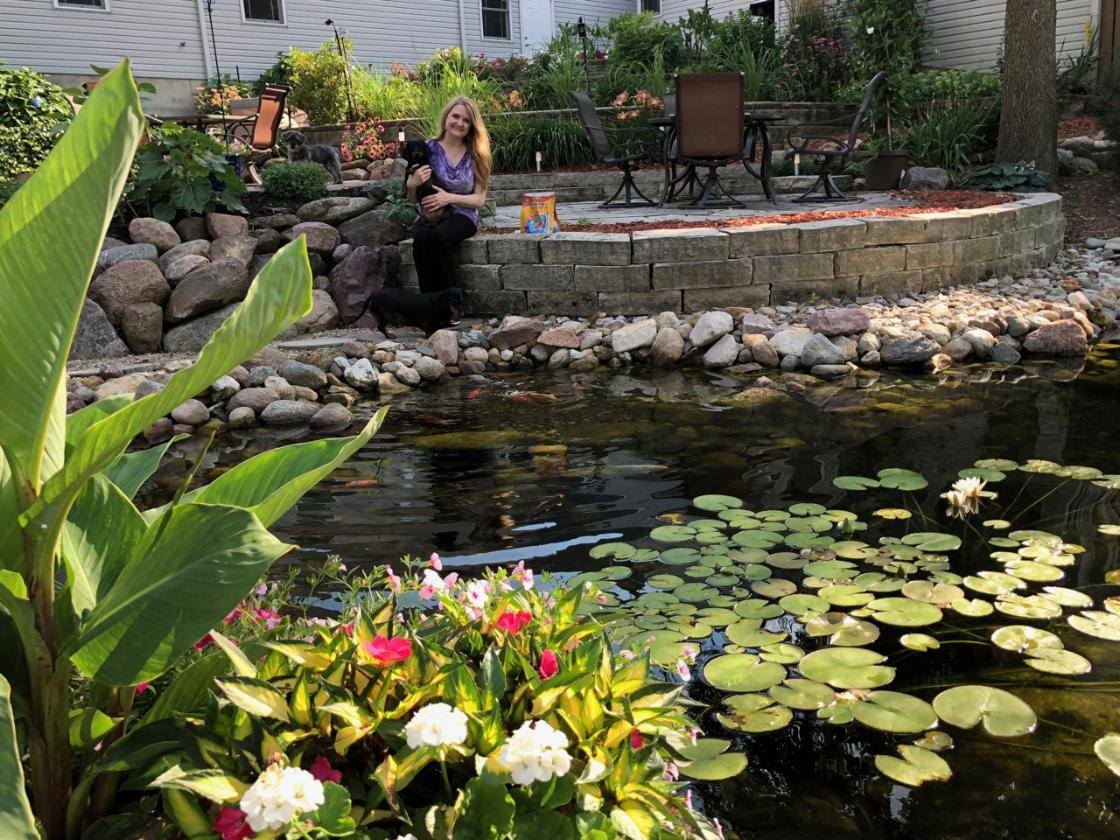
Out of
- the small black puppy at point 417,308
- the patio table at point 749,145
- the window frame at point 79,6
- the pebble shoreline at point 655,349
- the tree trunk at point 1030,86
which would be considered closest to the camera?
the pebble shoreline at point 655,349

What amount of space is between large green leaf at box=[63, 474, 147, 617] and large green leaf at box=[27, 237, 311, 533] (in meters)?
0.19

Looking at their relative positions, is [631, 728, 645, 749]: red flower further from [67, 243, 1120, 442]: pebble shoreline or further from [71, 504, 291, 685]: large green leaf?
[67, 243, 1120, 442]: pebble shoreline

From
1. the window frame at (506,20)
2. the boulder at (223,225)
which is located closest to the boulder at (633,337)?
the boulder at (223,225)

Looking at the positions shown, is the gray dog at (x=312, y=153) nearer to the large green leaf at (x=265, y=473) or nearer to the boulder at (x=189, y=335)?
the boulder at (x=189, y=335)

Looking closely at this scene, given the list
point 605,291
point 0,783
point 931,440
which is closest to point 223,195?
point 605,291

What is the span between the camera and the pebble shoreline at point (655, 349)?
528 cm

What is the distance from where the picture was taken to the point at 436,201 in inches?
258

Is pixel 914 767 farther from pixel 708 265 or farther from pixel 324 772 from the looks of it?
pixel 708 265

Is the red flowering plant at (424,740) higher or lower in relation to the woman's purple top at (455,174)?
lower

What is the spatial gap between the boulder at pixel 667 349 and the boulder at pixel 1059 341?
2.14m

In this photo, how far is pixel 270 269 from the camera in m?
1.01

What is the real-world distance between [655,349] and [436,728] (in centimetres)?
512

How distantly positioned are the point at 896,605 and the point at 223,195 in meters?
6.09

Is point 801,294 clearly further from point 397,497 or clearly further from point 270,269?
point 270,269
